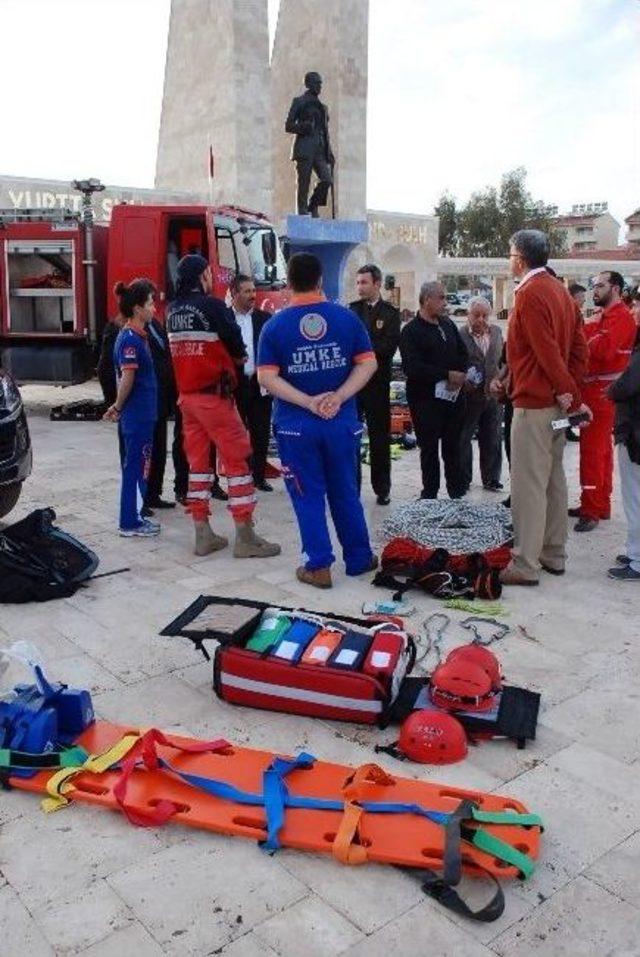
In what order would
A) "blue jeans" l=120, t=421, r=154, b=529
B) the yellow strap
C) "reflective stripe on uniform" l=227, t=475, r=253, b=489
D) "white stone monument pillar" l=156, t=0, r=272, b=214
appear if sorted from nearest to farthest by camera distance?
the yellow strap, "reflective stripe on uniform" l=227, t=475, r=253, b=489, "blue jeans" l=120, t=421, r=154, b=529, "white stone monument pillar" l=156, t=0, r=272, b=214

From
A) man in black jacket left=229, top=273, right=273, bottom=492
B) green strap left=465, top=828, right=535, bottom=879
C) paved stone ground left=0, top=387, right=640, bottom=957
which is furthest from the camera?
man in black jacket left=229, top=273, right=273, bottom=492

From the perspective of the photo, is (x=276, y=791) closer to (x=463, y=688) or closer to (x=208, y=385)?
(x=463, y=688)

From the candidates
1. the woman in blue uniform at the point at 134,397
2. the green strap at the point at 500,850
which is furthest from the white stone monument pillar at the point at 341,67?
the green strap at the point at 500,850

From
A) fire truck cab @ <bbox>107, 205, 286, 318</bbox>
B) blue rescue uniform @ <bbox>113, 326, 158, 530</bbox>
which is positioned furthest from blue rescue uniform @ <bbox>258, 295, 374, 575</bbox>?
fire truck cab @ <bbox>107, 205, 286, 318</bbox>

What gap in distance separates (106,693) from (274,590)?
1347 mm

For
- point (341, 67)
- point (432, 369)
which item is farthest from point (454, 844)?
point (341, 67)

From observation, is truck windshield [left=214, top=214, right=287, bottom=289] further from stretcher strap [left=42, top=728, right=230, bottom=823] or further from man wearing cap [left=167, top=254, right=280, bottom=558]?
stretcher strap [left=42, top=728, right=230, bottom=823]

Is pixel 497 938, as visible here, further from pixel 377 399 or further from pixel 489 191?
pixel 489 191

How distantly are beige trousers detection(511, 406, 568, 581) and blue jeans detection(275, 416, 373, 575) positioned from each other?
888 mm

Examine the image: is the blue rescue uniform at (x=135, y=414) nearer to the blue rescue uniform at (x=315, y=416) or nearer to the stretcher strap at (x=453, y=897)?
the blue rescue uniform at (x=315, y=416)

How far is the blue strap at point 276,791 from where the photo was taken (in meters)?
2.33

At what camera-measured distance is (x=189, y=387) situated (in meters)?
4.93

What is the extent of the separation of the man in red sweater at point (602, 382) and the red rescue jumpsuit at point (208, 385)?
8.00 ft

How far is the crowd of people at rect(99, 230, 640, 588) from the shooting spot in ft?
14.3
